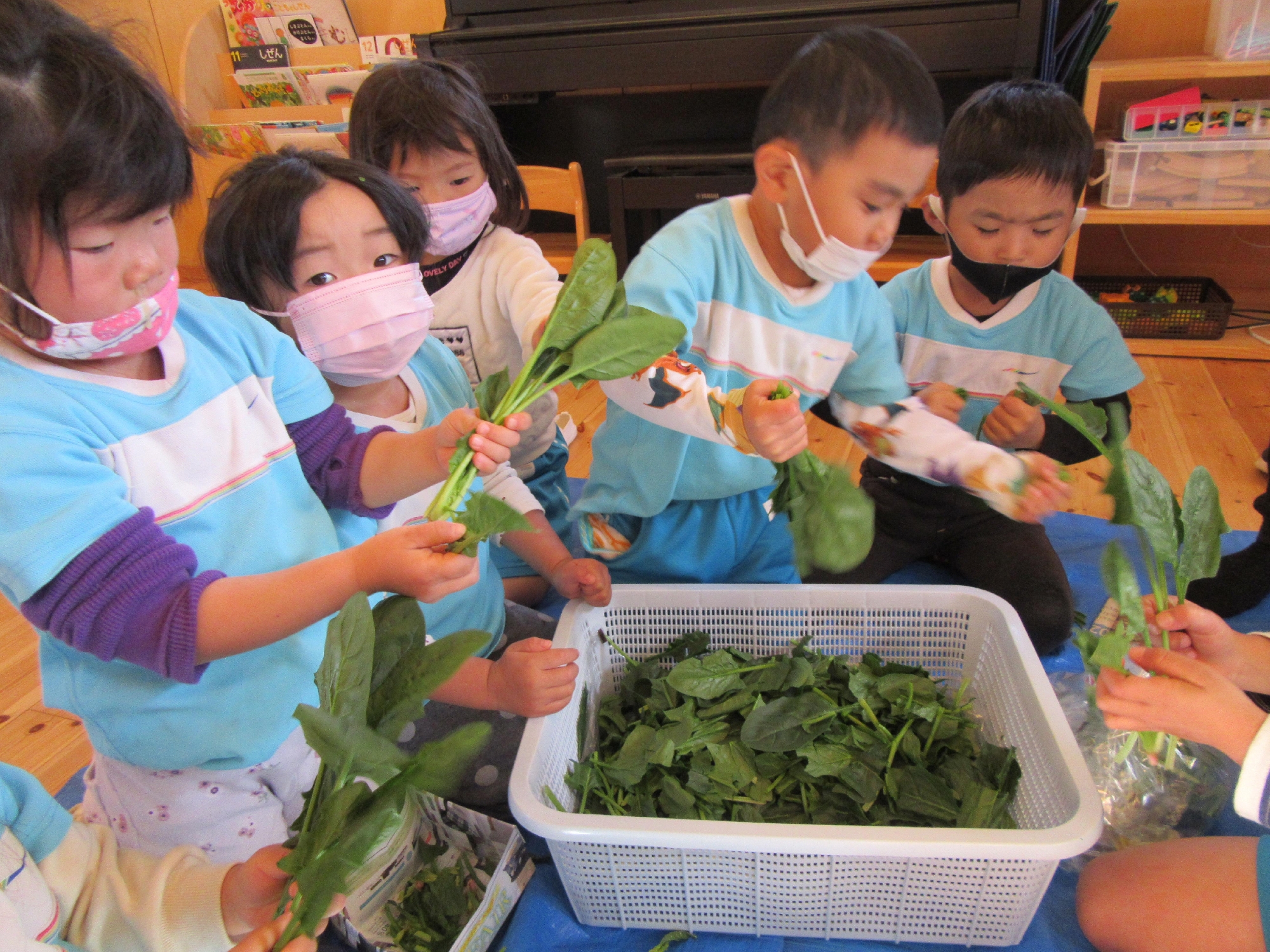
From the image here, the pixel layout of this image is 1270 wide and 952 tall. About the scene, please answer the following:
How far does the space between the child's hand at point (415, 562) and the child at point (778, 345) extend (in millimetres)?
320

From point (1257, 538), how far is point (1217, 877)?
0.80 metres

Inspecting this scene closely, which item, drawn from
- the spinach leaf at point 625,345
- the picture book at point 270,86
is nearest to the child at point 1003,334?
the spinach leaf at point 625,345

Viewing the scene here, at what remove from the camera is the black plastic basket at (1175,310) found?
8.02 ft

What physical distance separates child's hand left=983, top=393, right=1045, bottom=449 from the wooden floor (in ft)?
0.41

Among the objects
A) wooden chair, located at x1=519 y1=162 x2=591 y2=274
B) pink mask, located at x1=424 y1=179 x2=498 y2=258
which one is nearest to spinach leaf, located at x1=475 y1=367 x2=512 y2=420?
pink mask, located at x1=424 y1=179 x2=498 y2=258

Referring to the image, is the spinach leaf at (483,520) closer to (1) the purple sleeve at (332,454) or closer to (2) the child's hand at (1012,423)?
(1) the purple sleeve at (332,454)

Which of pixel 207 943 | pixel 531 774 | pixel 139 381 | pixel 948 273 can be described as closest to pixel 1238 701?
pixel 531 774

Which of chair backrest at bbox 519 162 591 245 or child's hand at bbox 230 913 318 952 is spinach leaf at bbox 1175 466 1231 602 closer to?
child's hand at bbox 230 913 318 952

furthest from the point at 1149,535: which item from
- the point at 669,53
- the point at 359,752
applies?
the point at 669,53

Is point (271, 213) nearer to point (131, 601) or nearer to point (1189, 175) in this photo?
point (131, 601)

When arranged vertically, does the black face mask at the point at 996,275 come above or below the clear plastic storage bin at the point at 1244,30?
below

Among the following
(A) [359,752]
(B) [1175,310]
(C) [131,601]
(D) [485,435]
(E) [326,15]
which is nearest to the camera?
(A) [359,752]

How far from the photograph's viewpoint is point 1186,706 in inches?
29.6

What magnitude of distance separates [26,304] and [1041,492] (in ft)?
3.00
